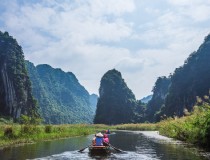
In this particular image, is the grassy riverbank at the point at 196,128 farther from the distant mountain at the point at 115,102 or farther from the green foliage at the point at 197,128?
the distant mountain at the point at 115,102

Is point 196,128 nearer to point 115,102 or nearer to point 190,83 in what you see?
point 190,83

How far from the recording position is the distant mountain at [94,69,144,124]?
11312 centimetres

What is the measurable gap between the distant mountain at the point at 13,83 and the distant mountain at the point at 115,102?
30.3 metres

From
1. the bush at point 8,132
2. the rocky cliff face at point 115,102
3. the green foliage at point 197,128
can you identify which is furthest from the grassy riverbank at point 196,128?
the rocky cliff face at point 115,102

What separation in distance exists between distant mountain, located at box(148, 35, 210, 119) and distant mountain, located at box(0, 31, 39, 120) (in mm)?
41043

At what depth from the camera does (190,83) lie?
8975cm

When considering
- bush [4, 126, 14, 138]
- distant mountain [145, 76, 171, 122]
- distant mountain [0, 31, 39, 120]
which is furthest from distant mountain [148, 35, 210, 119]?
bush [4, 126, 14, 138]

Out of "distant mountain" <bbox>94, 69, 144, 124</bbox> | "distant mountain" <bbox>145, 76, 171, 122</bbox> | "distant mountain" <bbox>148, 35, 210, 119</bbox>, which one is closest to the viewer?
"distant mountain" <bbox>148, 35, 210, 119</bbox>

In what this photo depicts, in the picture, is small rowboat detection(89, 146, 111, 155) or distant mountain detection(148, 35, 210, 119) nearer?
small rowboat detection(89, 146, 111, 155)

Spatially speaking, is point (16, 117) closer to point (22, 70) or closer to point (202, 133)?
point (22, 70)

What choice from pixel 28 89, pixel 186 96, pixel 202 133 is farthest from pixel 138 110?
pixel 202 133

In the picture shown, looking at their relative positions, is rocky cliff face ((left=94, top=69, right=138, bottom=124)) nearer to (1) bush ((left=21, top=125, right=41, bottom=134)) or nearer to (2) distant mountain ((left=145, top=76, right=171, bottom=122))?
(2) distant mountain ((left=145, top=76, right=171, bottom=122))

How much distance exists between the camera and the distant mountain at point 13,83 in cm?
8294

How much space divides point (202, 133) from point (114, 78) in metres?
104
